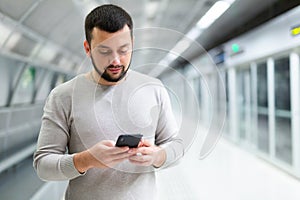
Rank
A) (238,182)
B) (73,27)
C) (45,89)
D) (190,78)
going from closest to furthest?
(190,78) → (73,27) → (45,89) → (238,182)

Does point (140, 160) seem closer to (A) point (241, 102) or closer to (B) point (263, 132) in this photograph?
(B) point (263, 132)

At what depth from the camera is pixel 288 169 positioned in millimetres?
4715

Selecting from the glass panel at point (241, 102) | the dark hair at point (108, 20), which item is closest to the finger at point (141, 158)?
the dark hair at point (108, 20)

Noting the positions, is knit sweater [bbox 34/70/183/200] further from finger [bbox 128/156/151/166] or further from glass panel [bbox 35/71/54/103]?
glass panel [bbox 35/71/54/103]

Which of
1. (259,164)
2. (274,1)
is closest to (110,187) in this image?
(274,1)

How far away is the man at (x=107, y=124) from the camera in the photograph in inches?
37.9

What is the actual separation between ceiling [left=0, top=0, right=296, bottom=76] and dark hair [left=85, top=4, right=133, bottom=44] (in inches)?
3.6

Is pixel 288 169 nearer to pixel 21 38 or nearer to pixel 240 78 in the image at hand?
pixel 240 78

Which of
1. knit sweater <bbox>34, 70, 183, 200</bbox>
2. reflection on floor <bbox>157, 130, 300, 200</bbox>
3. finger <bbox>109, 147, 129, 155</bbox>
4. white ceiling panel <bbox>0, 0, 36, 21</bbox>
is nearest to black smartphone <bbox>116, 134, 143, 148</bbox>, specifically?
finger <bbox>109, 147, 129, 155</bbox>

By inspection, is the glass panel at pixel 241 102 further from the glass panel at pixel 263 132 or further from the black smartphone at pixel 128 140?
the black smartphone at pixel 128 140

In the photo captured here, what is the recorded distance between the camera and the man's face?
947 mm

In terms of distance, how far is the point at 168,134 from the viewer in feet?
3.70

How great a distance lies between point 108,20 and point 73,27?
757 millimetres

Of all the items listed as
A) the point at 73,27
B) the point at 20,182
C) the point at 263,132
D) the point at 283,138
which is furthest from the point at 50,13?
the point at 263,132
